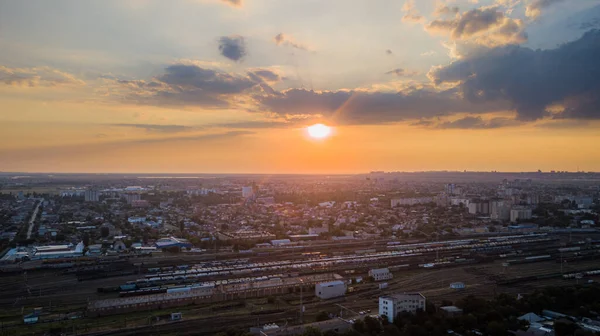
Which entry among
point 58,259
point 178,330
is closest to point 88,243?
point 58,259

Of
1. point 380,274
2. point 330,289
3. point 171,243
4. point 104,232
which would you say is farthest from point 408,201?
point 330,289

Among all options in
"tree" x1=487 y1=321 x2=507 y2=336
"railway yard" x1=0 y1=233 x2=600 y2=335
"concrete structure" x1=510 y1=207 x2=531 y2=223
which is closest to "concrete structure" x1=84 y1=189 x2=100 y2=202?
"railway yard" x1=0 y1=233 x2=600 y2=335

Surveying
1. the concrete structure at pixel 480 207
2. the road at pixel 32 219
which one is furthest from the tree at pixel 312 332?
the concrete structure at pixel 480 207

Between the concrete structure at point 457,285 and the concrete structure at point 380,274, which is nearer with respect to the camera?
the concrete structure at point 457,285

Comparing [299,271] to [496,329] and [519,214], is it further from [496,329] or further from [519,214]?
[519,214]

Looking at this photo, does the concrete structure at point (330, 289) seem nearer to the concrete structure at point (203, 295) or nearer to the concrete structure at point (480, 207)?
the concrete structure at point (203, 295)

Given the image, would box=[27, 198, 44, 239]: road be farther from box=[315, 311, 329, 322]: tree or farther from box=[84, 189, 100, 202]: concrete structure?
box=[315, 311, 329, 322]: tree
